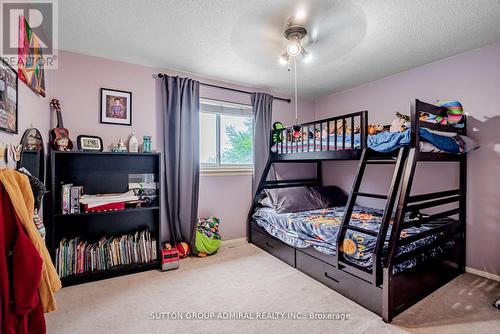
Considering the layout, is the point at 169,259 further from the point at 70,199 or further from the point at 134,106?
the point at 134,106

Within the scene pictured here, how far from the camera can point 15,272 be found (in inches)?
39.1

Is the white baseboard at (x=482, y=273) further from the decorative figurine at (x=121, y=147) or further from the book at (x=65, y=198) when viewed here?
the book at (x=65, y=198)

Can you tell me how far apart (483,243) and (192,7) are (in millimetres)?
3442

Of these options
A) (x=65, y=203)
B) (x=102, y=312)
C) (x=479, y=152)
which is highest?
(x=479, y=152)

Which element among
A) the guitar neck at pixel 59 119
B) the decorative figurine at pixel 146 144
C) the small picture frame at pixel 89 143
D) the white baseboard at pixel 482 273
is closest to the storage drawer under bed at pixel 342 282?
the white baseboard at pixel 482 273

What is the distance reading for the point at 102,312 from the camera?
1776 mm

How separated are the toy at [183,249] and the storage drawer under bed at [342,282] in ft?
4.27

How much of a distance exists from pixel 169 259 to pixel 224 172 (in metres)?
1.29

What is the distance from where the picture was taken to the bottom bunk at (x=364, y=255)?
177 centimetres

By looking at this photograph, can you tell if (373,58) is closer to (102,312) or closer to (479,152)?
(479,152)

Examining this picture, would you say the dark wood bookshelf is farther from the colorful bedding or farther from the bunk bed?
the colorful bedding

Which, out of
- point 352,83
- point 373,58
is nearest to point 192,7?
point 373,58

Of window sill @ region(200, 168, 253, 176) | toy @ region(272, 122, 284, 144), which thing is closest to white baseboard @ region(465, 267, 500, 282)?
toy @ region(272, 122, 284, 144)

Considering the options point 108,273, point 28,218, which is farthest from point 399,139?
point 108,273
